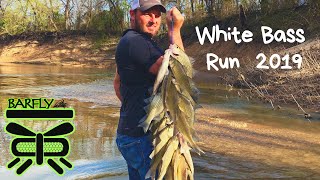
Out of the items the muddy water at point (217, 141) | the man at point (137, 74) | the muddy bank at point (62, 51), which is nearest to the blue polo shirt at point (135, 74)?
the man at point (137, 74)

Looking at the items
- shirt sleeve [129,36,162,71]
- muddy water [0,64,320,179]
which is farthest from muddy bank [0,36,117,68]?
shirt sleeve [129,36,162,71]

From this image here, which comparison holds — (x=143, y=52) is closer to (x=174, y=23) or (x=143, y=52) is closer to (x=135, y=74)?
(x=135, y=74)

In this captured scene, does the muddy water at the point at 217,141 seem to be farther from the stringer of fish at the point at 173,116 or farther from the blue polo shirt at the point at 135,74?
the stringer of fish at the point at 173,116

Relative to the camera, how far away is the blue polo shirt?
9.44 feet

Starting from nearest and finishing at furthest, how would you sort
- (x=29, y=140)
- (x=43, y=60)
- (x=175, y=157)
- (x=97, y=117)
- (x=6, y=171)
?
(x=175, y=157) < (x=29, y=140) < (x=6, y=171) < (x=97, y=117) < (x=43, y=60)

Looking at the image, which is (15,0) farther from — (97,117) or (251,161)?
(251,161)

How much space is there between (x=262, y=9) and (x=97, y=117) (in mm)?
20292

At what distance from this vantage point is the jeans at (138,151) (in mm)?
2996

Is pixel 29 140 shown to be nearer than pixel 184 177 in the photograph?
No

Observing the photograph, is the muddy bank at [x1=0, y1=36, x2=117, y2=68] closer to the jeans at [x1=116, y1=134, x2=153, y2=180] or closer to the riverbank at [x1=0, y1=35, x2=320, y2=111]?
the riverbank at [x1=0, y1=35, x2=320, y2=111]

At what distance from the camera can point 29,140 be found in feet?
13.6

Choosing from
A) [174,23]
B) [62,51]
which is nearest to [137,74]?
[174,23]

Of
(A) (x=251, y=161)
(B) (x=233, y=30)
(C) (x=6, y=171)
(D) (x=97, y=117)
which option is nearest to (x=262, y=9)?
(B) (x=233, y=30)

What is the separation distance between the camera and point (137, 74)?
2.94m
